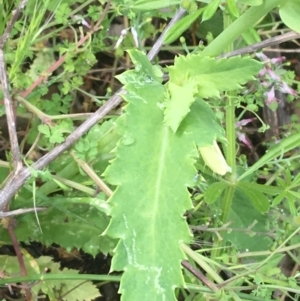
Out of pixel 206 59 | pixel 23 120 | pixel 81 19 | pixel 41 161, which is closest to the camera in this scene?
pixel 206 59

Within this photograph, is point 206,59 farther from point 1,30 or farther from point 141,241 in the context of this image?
point 1,30

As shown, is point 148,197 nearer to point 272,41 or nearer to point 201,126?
point 201,126

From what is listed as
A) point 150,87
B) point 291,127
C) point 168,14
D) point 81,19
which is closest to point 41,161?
point 150,87

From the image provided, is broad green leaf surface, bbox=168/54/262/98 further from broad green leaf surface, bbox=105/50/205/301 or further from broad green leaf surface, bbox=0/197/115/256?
broad green leaf surface, bbox=0/197/115/256

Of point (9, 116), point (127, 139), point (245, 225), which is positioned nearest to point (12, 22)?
point (9, 116)

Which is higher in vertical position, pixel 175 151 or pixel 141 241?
pixel 175 151

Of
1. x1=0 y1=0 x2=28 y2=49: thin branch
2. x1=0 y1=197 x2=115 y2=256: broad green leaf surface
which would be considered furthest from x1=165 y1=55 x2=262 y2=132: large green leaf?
x1=0 y1=197 x2=115 y2=256: broad green leaf surface

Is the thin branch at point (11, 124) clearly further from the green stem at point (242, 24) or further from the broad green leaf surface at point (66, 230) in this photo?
the green stem at point (242, 24)
